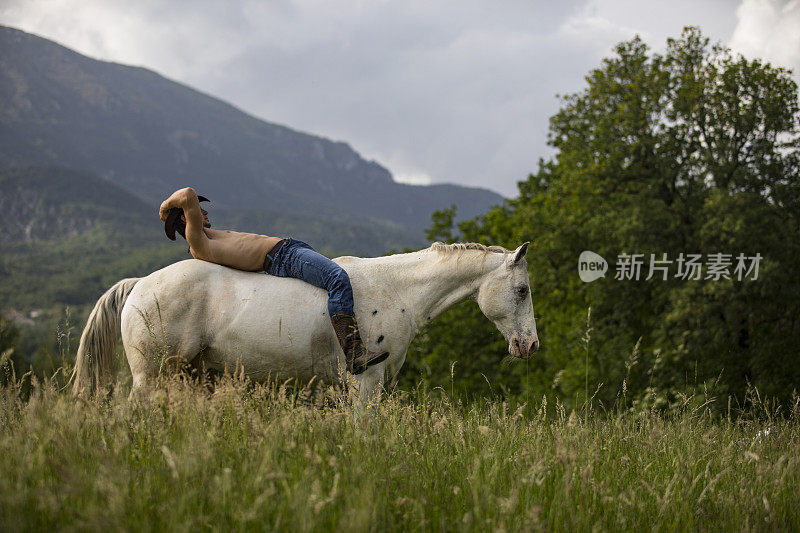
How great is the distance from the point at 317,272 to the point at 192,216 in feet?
3.82

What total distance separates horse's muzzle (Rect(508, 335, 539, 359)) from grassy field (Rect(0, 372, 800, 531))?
48.0 inches

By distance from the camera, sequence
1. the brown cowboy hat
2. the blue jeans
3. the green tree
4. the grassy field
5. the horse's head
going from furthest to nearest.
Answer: the green tree < the horse's head < the brown cowboy hat < the blue jeans < the grassy field

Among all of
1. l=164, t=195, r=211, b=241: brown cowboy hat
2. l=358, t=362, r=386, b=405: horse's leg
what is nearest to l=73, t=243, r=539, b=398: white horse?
l=358, t=362, r=386, b=405: horse's leg

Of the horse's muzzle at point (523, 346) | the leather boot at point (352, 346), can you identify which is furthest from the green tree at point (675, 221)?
the leather boot at point (352, 346)

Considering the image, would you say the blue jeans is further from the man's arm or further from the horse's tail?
the horse's tail

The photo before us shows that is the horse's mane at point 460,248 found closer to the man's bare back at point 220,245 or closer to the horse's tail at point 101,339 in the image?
the man's bare back at point 220,245

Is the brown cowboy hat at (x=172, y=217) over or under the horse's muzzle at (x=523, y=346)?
over

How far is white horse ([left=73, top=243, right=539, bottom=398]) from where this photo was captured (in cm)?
489

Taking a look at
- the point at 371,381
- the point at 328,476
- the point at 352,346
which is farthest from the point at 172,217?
the point at 328,476

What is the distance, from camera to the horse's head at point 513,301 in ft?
17.7

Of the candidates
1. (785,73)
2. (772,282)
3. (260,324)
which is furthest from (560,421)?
(785,73)

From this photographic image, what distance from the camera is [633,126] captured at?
20250 millimetres

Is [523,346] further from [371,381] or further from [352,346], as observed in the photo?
[352,346]

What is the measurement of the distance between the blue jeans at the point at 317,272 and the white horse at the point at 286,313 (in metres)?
0.10
